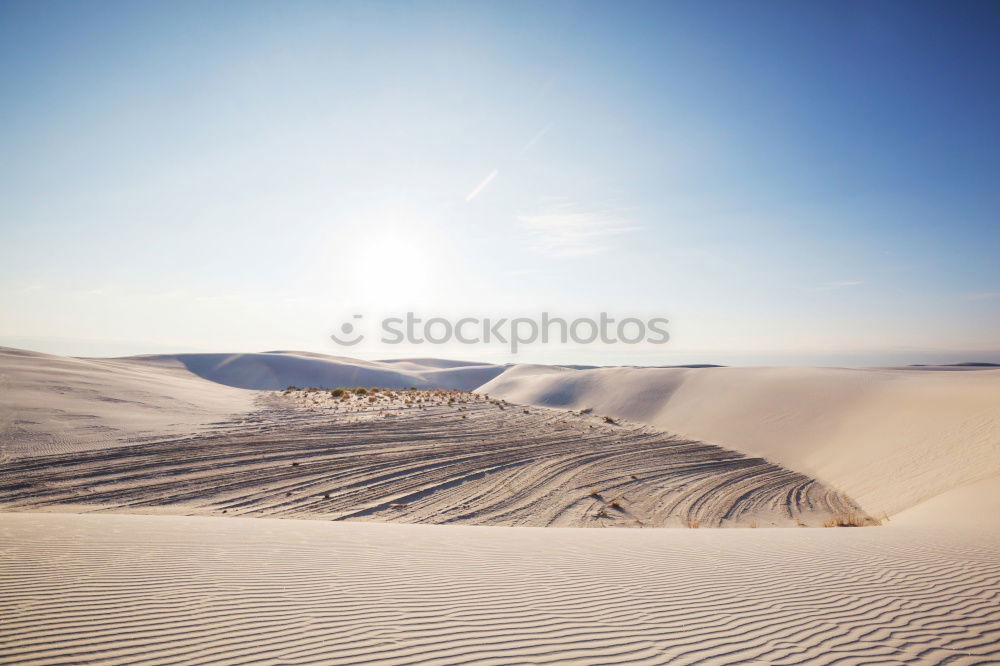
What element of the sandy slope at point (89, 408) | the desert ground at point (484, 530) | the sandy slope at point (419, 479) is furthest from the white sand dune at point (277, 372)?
the sandy slope at point (419, 479)

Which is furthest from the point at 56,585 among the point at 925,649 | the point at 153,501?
the point at 925,649

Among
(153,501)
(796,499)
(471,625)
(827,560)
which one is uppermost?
(471,625)

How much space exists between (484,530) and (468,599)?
334cm

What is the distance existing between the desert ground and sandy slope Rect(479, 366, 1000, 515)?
0.15m

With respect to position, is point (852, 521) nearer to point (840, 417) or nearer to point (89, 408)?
point (840, 417)

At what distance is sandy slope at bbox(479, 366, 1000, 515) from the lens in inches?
493

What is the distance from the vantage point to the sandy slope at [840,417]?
12.5 m

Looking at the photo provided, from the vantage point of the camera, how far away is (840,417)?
63.8ft

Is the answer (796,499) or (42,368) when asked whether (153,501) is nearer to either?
(796,499)

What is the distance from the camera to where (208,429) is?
1405cm

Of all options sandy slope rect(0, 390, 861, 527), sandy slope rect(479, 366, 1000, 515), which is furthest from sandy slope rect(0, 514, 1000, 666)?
sandy slope rect(479, 366, 1000, 515)

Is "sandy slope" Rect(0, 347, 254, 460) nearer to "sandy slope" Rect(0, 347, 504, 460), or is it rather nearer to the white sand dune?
"sandy slope" Rect(0, 347, 504, 460)

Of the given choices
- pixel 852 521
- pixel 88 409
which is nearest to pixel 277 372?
pixel 88 409

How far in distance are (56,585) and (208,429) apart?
11.7 m
